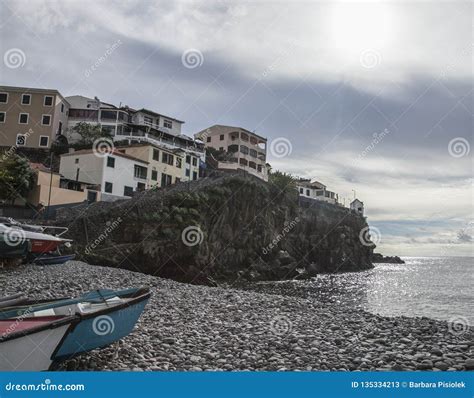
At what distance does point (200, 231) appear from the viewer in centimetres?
3712

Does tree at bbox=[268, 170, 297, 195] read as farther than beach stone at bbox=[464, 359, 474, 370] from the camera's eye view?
Yes

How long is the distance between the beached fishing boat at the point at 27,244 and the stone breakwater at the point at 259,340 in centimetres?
367

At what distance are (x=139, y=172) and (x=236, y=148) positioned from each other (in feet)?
72.2

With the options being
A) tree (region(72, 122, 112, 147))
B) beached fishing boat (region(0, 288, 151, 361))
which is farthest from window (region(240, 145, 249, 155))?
beached fishing boat (region(0, 288, 151, 361))

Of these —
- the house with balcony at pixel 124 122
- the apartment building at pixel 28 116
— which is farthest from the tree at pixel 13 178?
the house with balcony at pixel 124 122

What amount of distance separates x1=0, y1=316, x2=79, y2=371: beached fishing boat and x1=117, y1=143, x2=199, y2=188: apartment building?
125 feet

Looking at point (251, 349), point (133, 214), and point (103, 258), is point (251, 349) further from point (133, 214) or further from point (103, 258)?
point (133, 214)

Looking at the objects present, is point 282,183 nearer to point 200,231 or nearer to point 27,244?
point 200,231

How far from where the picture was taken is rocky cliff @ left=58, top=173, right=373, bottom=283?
31.1 meters

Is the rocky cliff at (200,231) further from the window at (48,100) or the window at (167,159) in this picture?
the window at (48,100)

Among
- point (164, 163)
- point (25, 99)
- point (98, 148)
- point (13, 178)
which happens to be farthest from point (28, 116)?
point (13, 178)

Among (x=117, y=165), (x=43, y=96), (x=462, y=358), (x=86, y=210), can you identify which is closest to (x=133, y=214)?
(x=86, y=210)

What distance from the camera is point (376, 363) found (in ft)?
24.1

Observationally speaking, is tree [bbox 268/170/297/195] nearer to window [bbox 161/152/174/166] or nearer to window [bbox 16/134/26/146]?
window [bbox 161/152/174/166]
